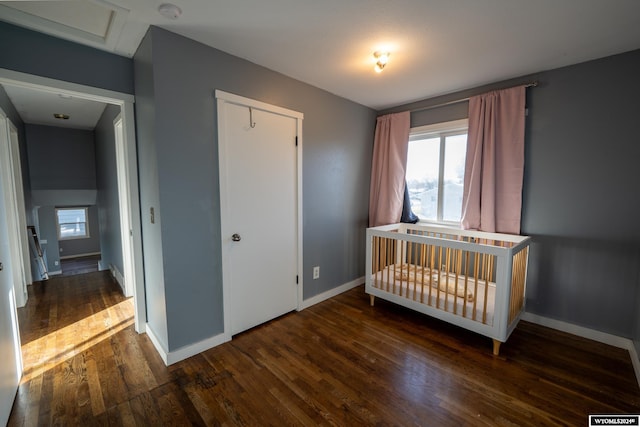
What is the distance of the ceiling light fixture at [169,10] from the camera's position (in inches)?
60.3

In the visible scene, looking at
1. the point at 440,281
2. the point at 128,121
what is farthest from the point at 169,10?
the point at 440,281

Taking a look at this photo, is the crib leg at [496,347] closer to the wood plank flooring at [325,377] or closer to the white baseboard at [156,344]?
the wood plank flooring at [325,377]

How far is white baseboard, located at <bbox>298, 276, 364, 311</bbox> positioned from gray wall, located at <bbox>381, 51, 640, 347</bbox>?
1.82 meters

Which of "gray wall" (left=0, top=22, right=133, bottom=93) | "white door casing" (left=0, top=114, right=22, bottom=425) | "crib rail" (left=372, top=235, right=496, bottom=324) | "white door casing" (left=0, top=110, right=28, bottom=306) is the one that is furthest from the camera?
"white door casing" (left=0, top=110, right=28, bottom=306)

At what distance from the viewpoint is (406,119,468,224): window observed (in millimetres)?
3025

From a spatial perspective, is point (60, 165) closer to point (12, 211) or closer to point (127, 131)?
point (12, 211)

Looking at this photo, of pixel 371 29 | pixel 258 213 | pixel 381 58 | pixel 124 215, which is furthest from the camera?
pixel 124 215

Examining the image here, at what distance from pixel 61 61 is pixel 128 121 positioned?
0.49m

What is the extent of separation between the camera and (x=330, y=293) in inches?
125

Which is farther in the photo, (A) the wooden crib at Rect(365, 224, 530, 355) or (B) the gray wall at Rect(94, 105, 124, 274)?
(B) the gray wall at Rect(94, 105, 124, 274)

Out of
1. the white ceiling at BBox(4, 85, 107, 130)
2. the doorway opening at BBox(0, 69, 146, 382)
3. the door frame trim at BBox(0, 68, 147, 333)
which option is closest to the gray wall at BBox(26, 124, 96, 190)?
the white ceiling at BBox(4, 85, 107, 130)

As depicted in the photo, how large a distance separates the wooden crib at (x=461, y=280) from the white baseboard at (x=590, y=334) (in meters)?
0.26

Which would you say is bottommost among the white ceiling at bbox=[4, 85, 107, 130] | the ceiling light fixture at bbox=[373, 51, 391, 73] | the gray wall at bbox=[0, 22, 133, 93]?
the gray wall at bbox=[0, 22, 133, 93]

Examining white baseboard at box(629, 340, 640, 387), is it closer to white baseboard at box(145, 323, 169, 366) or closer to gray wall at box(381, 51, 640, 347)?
gray wall at box(381, 51, 640, 347)
